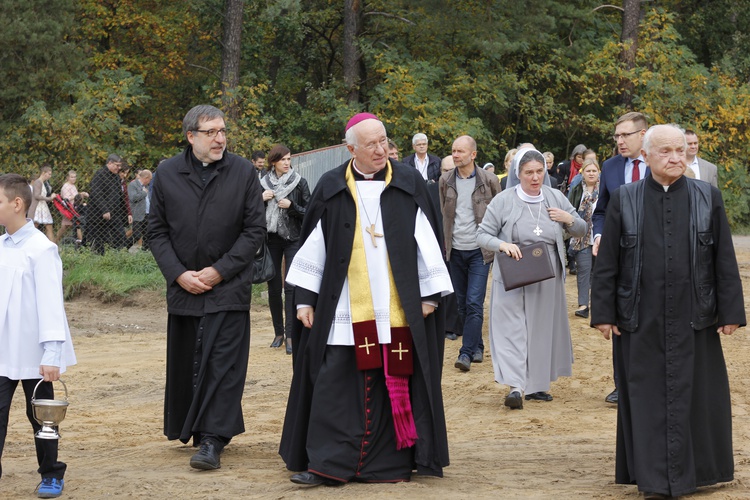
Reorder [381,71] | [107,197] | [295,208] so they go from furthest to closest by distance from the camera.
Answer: [381,71]
[107,197]
[295,208]

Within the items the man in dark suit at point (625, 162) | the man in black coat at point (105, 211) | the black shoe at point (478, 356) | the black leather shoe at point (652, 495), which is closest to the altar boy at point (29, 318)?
the black leather shoe at point (652, 495)

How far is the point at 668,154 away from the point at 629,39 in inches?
917

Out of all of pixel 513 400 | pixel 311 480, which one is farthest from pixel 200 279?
pixel 513 400

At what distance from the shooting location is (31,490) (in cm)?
634

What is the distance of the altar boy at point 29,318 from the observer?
5.96 meters

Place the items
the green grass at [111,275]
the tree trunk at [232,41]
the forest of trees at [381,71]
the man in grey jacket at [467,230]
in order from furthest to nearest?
the tree trunk at [232,41] → the forest of trees at [381,71] → the green grass at [111,275] → the man in grey jacket at [467,230]

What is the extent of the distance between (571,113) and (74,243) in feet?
51.8

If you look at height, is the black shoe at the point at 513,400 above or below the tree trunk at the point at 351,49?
below

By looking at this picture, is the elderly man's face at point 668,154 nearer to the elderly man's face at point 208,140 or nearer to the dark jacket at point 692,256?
the dark jacket at point 692,256

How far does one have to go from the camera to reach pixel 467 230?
35.6ft

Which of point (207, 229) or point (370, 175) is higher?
point (370, 175)

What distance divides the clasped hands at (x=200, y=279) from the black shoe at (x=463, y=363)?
414 centimetres

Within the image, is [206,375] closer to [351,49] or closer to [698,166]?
[698,166]

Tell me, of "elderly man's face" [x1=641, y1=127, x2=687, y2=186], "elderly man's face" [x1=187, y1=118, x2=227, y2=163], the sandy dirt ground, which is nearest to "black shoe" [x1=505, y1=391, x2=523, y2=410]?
the sandy dirt ground
